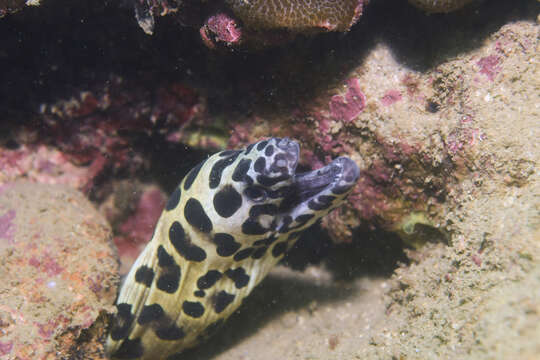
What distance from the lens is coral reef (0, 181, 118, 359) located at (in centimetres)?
268

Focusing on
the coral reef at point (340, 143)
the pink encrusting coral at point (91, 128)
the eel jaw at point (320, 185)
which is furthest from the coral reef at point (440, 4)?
the pink encrusting coral at point (91, 128)

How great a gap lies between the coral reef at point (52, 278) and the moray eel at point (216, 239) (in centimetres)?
37

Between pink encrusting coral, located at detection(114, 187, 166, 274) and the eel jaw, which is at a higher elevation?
the eel jaw

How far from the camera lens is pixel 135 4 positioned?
10.0 feet

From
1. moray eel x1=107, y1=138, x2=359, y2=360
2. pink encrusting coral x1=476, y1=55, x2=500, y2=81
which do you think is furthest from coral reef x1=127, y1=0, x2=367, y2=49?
pink encrusting coral x1=476, y1=55, x2=500, y2=81

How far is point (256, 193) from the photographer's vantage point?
9.34 feet

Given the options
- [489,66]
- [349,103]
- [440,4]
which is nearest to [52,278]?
[349,103]

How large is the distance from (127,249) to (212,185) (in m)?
2.41

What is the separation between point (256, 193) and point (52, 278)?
1705mm

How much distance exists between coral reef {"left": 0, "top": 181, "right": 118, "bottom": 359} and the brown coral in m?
2.27

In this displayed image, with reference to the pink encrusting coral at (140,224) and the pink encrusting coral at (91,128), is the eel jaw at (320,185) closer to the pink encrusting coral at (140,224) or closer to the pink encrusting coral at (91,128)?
the pink encrusting coral at (91,128)

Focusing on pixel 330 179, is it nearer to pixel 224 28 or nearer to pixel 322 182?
pixel 322 182

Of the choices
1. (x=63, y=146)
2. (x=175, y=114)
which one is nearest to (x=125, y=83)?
(x=175, y=114)

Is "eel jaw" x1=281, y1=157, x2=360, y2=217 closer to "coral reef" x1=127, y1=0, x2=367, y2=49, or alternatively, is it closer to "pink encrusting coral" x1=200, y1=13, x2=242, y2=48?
"coral reef" x1=127, y1=0, x2=367, y2=49
